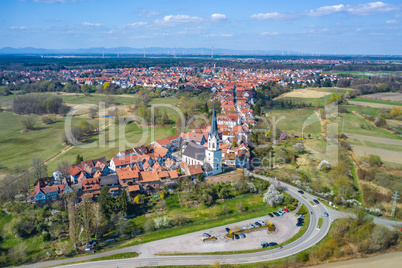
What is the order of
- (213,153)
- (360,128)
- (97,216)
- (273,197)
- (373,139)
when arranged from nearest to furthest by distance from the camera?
(97,216)
(273,197)
(213,153)
(373,139)
(360,128)

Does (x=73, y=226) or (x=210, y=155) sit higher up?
(x=210, y=155)

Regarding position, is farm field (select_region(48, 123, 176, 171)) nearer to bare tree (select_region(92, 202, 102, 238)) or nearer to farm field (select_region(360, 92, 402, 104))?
bare tree (select_region(92, 202, 102, 238))

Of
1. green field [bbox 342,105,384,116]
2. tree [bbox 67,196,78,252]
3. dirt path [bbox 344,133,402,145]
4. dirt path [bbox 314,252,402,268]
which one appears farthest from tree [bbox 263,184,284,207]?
green field [bbox 342,105,384,116]

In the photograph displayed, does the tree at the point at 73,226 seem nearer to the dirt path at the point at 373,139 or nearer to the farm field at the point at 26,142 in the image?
the farm field at the point at 26,142

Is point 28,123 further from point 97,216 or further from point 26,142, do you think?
point 97,216

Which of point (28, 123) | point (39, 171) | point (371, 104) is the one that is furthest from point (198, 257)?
point (371, 104)

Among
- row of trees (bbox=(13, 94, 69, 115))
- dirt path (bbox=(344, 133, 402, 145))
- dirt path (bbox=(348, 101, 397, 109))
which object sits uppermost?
dirt path (bbox=(348, 101, 397, 109))
